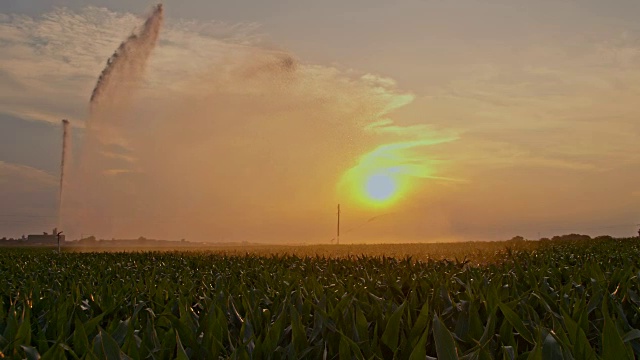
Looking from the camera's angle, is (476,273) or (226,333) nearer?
(226,333)

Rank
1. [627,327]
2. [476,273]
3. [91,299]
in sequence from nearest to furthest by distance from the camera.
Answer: [627,327] < [91,299] < [476,273]

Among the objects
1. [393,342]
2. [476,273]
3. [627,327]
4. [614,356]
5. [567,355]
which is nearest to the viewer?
[614,356]

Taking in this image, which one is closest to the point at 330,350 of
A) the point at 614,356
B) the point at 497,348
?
the point at 497,348

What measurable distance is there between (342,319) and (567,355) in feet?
4.71

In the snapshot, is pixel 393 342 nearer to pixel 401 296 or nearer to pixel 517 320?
pixel 517 320

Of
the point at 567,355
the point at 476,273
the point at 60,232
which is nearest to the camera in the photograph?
the point at 567,355

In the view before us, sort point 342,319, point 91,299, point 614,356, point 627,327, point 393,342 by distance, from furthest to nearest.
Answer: point 91,299 → point 627,327 → point 342,319 → point 393,342 → point 614,356

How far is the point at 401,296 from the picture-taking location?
19.4ft

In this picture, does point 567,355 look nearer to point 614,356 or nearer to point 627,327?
point 614,356

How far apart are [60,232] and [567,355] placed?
108ft

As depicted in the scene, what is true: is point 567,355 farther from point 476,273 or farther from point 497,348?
point 476,273

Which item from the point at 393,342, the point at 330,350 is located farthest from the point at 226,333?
the point at 393,342

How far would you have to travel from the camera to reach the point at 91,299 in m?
5.68

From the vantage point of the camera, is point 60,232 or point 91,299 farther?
point 60,232
